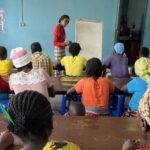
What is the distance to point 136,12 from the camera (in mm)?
9539

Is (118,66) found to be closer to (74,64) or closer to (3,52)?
(74,64)

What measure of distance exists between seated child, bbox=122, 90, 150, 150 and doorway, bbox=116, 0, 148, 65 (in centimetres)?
652

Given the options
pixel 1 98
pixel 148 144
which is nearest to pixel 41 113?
pixel 148 144

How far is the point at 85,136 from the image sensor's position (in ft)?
7.23

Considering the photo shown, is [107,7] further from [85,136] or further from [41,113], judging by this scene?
[41,113]

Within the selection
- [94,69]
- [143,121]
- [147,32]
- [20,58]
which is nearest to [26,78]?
[20,58]

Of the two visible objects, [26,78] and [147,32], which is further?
[147,32]

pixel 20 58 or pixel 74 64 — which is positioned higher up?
pixel 20 58

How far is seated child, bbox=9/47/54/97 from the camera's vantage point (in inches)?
123

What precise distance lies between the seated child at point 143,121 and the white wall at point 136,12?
23.8ft

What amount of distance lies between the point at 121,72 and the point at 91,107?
1865 mm

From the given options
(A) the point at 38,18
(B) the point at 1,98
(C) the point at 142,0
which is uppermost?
(C) the point at 142,0

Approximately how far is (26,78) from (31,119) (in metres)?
1.69

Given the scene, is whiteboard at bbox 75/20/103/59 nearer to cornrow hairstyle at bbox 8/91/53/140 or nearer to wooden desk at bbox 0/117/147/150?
wooden desk at bbox 0/117/147/150
